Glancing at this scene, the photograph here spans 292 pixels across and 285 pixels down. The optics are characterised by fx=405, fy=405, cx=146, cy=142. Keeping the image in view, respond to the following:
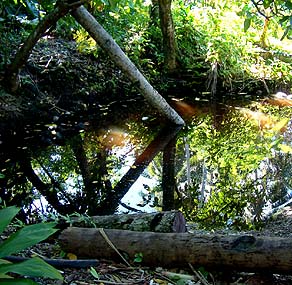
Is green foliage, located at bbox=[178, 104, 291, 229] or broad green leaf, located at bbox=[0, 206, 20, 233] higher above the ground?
green foliage, located at bbox=[178, 104, 291, 229]

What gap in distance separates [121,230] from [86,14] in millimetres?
3509

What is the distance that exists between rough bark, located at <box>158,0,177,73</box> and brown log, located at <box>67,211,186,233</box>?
194 inches

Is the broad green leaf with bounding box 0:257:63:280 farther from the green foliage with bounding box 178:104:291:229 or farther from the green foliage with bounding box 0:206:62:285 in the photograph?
the green foliage with bounding box 178:104:291:229

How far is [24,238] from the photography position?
100 cm

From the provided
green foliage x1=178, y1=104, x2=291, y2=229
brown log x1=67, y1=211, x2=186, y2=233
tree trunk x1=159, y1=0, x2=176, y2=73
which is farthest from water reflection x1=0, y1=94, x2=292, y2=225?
tree trunk x1=159, y1=0, x2=176, y2=73

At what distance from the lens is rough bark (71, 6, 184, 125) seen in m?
4.66

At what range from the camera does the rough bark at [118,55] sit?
15.3 feet

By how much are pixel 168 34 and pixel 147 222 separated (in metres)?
5.54

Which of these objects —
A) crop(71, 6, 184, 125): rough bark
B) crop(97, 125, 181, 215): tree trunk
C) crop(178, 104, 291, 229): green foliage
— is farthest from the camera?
crop(71, 6, 184, 125): rough bark

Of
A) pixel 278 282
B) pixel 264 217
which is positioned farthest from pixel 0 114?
pixel 278 282

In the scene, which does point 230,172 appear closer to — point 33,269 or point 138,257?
point 138,257

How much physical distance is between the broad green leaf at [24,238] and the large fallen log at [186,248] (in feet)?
2.15

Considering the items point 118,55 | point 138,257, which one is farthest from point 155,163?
point 138,257

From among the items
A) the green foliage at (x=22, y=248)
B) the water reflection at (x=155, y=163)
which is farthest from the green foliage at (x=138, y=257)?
the water reflection at (x=155, y=163)
